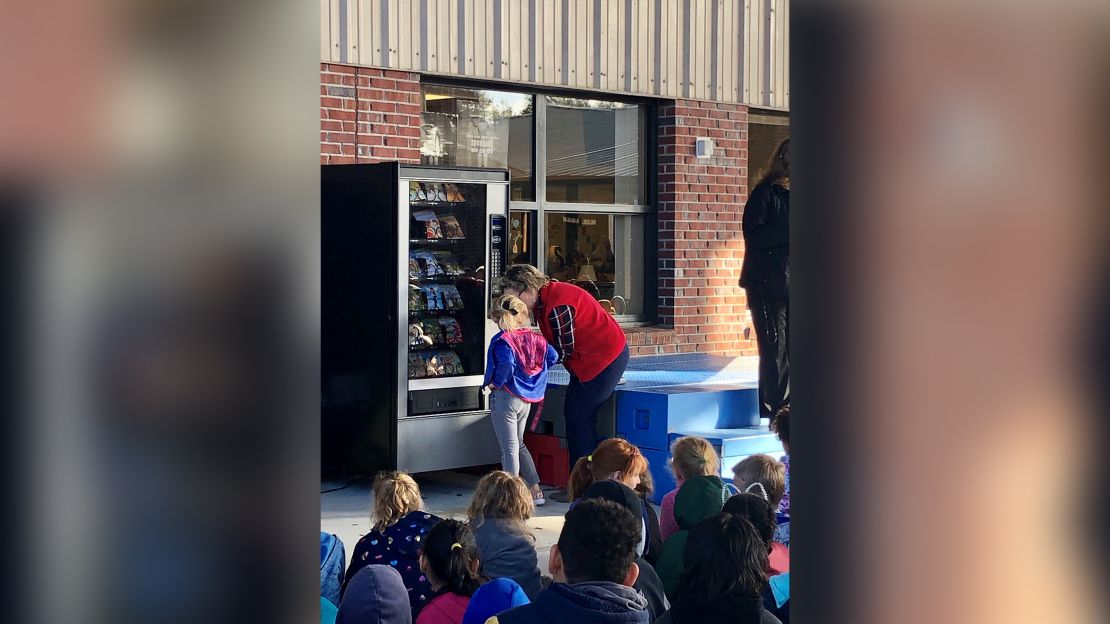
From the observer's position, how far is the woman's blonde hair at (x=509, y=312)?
7445 mm

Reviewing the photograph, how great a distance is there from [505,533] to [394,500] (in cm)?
46

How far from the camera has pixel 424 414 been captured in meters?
8.15

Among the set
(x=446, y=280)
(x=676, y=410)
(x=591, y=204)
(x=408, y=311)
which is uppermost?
(x=591, y=204)

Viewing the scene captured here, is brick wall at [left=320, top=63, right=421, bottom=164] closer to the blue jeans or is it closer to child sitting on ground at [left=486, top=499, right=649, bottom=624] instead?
the blue jeans

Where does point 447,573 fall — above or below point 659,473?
above

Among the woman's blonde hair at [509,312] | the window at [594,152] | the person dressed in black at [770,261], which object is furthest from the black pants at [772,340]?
the window at [594,152]

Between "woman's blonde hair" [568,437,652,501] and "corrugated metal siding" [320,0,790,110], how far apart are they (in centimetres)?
452

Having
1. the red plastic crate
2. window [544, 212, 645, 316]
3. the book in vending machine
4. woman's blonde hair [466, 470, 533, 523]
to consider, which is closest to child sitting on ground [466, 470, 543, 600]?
woman's blonde hair [466, 470, 533, 523]

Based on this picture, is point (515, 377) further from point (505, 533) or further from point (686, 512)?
point (505, 533)

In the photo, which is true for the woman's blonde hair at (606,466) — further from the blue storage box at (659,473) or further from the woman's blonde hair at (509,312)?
the blue storage box at (659,473)

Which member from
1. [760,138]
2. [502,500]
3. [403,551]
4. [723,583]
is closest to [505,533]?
[502,500]

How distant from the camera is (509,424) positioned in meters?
7.74

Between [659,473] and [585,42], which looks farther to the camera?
[585,42]
